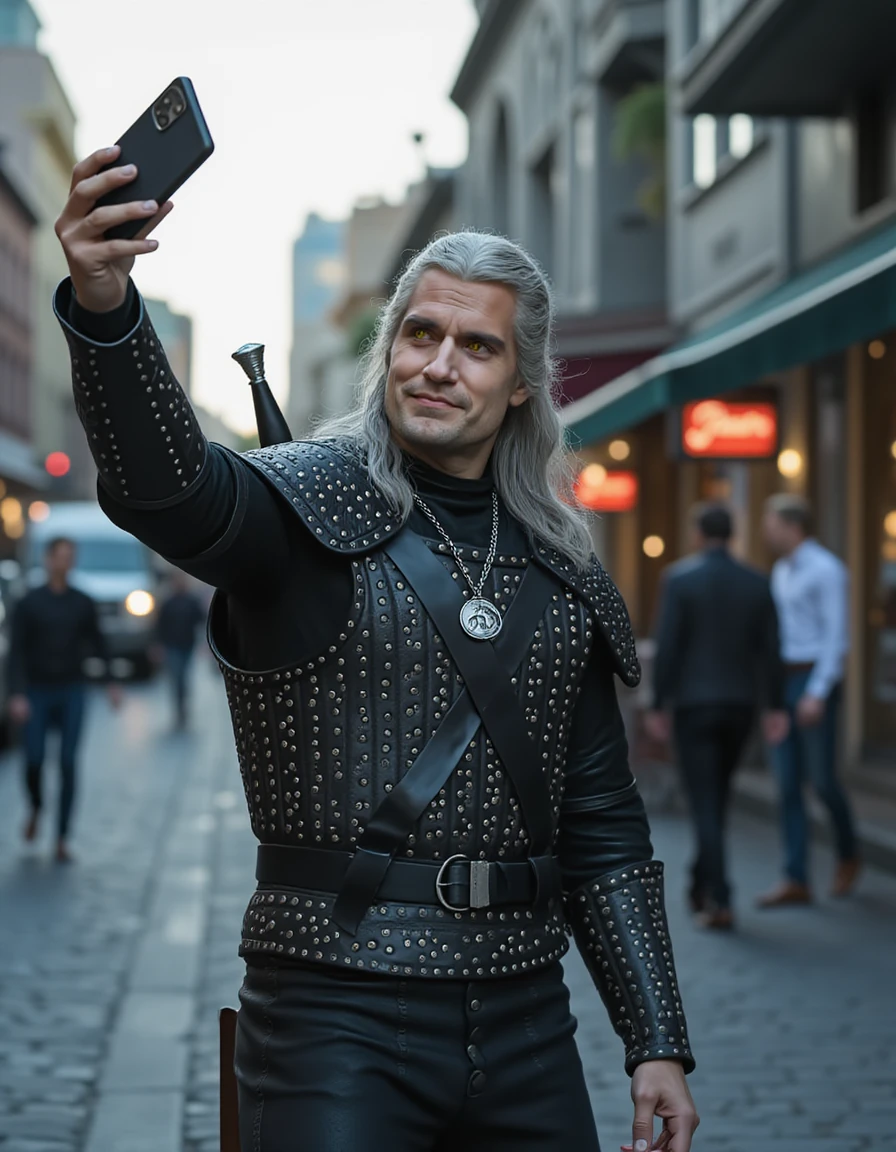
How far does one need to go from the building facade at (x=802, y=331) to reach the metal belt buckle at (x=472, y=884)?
25.8ft

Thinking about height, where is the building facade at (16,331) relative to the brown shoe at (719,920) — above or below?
above

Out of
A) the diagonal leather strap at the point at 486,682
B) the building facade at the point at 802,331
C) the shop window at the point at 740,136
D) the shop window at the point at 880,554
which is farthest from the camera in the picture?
the shop window at the point at 740,136

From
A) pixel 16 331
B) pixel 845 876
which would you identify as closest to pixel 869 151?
pixel 845 876

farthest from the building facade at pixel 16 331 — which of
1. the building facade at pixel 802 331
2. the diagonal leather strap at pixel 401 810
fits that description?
the diagonal leather strap at pixel 401 810

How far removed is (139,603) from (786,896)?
2314 centimetres

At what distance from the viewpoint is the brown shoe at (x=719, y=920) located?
820 centimetres

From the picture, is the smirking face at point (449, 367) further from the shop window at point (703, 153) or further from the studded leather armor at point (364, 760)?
the shop window at point (703, 153)

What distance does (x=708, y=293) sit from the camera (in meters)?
18.1

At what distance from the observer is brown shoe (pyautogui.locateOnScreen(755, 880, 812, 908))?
345 inches

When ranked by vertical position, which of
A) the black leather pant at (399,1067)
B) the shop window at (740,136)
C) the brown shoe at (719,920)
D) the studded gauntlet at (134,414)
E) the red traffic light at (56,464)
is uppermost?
the shop window at (740,136)

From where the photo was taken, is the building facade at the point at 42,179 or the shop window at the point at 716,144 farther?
the building facade at the point at 42,179

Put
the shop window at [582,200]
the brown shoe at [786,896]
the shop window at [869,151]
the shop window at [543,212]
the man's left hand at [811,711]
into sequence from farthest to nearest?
the shop window at [543,212], the shop window at [582,200], the shop window at [869,151], the man's left hand at [811,711], the brown shoe at [786,896]

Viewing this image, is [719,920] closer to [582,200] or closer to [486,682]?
[486,682]

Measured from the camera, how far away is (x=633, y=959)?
8.88ft
